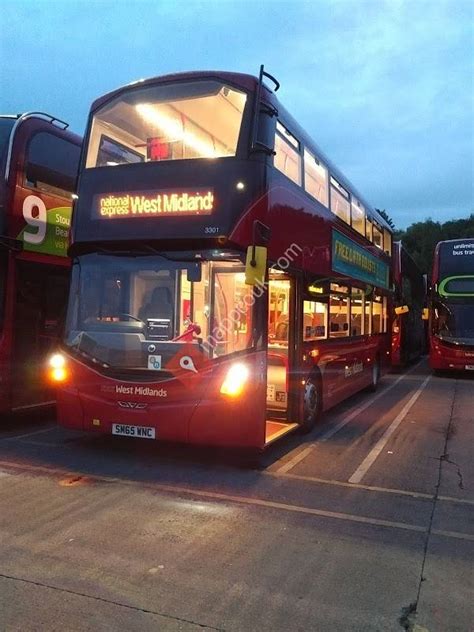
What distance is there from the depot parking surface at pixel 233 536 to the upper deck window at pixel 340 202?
3.97m

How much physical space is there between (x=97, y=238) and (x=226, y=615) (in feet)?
14.4

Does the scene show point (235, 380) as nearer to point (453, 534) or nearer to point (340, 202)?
point (453, 534)

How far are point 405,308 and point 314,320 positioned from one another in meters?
10.1

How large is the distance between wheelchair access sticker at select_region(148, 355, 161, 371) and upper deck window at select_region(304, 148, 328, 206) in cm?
338

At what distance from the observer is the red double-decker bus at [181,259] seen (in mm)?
6016

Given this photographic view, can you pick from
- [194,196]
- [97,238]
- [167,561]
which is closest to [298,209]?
[194,196]

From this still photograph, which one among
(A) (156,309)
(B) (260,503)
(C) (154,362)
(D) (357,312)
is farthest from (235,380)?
(D) (357,312)

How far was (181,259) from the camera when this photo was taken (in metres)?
6.12

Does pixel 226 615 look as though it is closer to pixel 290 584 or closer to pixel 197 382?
pixel 290 584

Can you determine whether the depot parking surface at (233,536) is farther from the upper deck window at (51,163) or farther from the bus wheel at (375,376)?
the bus wheel at (375,376)

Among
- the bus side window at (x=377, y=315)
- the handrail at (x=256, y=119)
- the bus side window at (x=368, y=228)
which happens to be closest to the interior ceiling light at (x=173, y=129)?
the handrail at (x=256, y=119)

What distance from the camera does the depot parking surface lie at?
3.31 metres

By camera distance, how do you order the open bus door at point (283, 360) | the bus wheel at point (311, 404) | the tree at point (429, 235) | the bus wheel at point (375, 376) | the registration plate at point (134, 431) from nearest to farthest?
1. the registration plate at point (134, 431)
2. the open bus door at point (283, 360)
3. the bus wheel at point (311, 404)
4. the bus wheel at point (375, 376)
5. the tree at point (429, 235)

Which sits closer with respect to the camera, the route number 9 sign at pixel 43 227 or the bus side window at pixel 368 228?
the route number 9 sign at pixel 43 227
